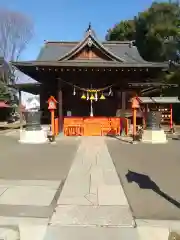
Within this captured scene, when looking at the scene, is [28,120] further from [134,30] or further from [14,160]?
[134,30]

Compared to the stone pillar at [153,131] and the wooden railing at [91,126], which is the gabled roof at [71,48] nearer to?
the wooden railing at [91,126]

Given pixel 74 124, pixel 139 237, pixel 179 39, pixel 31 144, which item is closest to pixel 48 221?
pixel 139 237

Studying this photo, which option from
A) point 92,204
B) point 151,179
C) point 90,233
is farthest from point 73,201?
point 151,179

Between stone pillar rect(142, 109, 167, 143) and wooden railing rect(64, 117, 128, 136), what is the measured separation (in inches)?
139

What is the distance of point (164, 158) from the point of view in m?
11.7

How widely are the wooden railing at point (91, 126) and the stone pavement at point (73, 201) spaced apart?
28.0 feet

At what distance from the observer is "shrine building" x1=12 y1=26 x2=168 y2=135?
19.9 metres

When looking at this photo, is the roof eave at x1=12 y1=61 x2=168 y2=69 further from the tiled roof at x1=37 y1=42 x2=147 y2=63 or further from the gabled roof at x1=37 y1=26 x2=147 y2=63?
the tiled roof at x1=37 y1=42 x2=147 y2=63

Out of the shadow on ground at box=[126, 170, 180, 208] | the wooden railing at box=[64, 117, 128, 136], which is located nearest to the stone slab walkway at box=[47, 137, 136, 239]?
the shadow on ground at box=[126, 170, 180, 208]

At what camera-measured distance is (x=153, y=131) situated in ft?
55.1

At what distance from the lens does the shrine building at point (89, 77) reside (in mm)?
19906

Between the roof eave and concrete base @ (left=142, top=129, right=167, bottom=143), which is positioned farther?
the roof eave

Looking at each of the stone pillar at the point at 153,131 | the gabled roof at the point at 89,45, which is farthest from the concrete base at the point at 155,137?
the gabled roof at the point at 89,45

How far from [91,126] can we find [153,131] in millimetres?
4688
